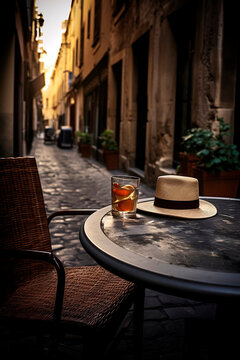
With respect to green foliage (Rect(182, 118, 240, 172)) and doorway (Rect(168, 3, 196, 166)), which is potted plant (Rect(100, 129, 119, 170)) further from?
green foliage (Rect(182, 118, 240, 172))

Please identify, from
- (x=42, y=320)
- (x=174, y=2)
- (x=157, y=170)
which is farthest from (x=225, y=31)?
(x=42, y=320)

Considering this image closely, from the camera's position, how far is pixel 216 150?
4531 millimetres

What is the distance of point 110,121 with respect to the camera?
1196 centimetres

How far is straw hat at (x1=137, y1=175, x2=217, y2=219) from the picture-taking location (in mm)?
1688

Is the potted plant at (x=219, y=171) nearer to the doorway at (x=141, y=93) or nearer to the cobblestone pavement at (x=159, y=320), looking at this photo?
the cobblestone pavement at (x=159, y=320)

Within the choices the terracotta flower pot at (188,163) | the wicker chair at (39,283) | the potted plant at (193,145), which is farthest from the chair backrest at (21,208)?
the terracotta flower pot at (188,163)

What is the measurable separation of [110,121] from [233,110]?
730 cm

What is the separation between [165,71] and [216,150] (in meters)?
2.98

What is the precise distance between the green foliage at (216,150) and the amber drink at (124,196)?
279 cm

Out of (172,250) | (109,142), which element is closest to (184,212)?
(172,250)

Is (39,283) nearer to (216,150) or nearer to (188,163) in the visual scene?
(216,150)

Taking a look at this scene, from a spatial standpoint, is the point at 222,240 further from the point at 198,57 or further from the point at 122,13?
the point at 122,13

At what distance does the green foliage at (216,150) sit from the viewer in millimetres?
4432

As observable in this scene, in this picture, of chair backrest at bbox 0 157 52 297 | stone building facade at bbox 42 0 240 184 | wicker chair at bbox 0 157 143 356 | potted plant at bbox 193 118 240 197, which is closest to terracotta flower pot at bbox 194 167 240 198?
potted plant at bbox 193 118 240 197
